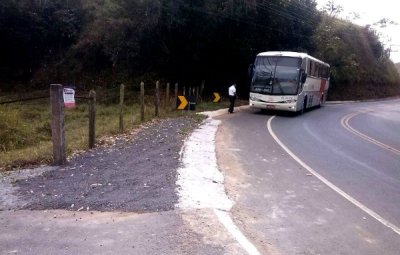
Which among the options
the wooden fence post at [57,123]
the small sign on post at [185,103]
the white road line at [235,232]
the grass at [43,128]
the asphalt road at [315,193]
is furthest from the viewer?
the small sign on post at [185,103]

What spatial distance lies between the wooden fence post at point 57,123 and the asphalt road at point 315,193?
349cm

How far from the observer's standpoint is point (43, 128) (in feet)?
57.8

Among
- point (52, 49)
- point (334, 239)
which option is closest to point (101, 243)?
point (334, 239)

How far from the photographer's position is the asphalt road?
547 cm

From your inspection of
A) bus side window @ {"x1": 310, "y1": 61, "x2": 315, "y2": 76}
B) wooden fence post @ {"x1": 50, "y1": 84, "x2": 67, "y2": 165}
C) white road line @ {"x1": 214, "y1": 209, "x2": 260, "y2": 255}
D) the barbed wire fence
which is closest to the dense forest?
the barbed wire fence

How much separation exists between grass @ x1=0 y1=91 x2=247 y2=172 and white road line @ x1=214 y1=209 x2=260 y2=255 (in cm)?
453

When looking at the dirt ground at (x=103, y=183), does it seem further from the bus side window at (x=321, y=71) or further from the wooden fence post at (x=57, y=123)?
the bus side window at (x=321, y=71)

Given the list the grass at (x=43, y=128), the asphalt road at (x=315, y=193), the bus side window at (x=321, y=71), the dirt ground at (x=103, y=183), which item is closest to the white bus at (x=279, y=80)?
the grass at (x=43, y=128)

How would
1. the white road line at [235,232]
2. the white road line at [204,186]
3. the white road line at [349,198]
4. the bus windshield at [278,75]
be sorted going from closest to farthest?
the white road line at [235,232], the white road line at [204,186], the white road line at [349,198], the bus windshield at [278,75]

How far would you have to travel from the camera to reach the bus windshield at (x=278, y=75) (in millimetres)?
22719

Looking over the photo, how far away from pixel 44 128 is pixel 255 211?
13.4 metres

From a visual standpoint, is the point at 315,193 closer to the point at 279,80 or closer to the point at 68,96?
the point at 68,96

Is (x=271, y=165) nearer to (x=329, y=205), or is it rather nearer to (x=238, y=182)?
(x=238, y=182)

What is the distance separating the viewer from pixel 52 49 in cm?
3578
